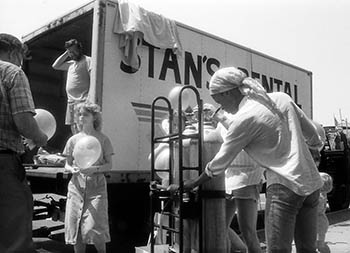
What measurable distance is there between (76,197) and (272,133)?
249 centimetres

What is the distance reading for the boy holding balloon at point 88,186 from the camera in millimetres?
4328

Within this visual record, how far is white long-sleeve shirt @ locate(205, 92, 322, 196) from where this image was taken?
2.59 m

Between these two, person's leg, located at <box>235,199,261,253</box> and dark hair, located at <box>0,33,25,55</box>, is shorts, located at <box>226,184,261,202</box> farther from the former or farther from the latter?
dark hair, located at <box>0,33,25,55</box>

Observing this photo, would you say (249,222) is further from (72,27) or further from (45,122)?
(72,27)

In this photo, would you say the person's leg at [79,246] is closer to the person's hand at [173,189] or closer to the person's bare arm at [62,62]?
the person's hand at [173,189]

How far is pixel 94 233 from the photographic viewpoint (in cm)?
430

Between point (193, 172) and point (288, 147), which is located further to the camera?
point (193, 172)

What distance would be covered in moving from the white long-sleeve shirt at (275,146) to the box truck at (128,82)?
2565mm

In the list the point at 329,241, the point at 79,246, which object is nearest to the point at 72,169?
the point at 79,246

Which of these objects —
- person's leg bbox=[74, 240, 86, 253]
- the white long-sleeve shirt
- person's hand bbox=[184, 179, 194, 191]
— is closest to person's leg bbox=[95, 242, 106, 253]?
person's leg bbox=[74, 240, 86, 253]

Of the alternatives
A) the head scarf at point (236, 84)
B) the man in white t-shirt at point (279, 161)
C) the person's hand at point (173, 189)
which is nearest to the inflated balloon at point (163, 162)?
the person's hand at point (173, 189)

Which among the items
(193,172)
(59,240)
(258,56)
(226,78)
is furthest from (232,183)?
(258,56)

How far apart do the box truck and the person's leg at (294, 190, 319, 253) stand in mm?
2767

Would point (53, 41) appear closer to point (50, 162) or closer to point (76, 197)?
point (50, 162)
